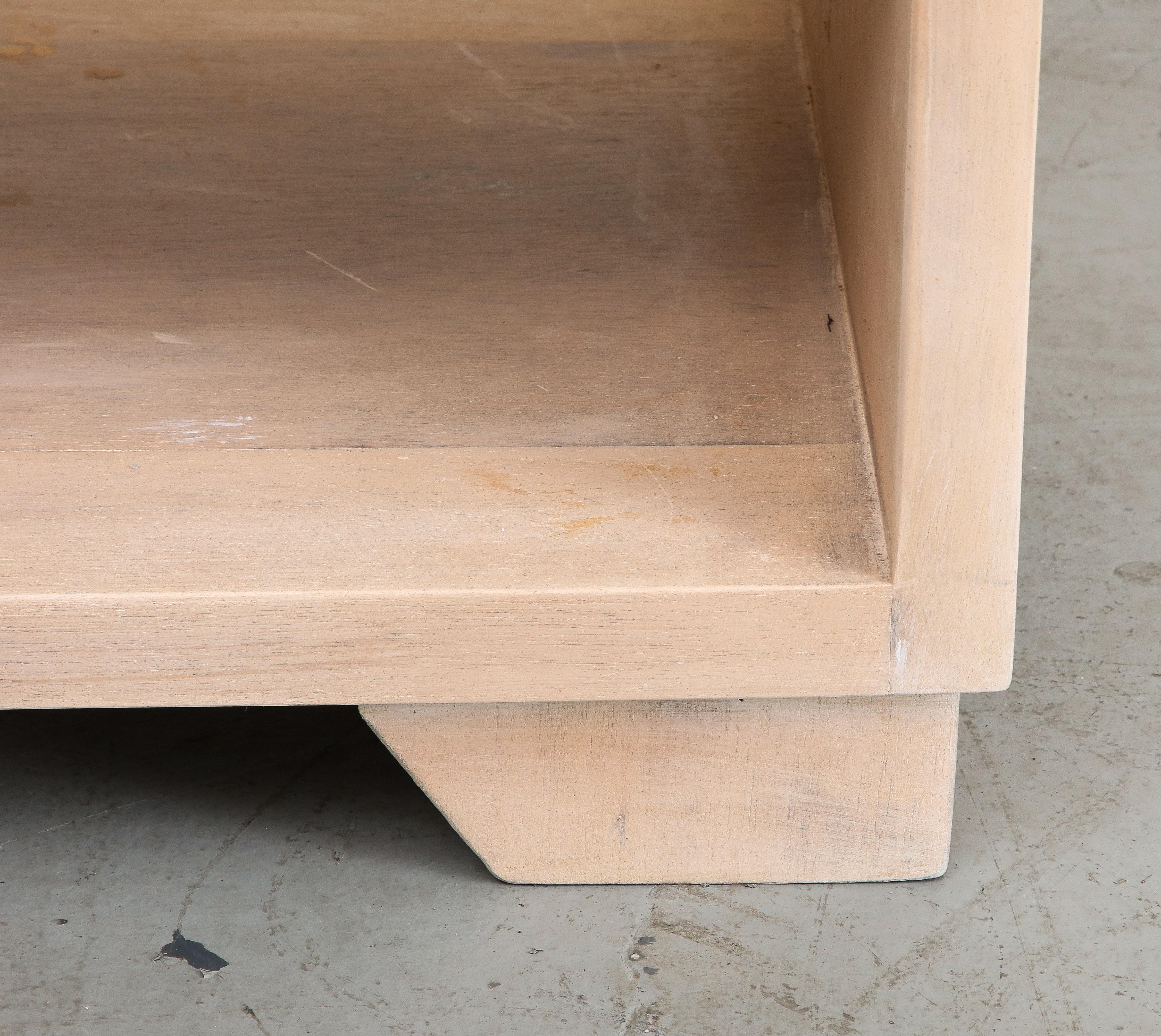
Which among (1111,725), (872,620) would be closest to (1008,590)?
(872,620)

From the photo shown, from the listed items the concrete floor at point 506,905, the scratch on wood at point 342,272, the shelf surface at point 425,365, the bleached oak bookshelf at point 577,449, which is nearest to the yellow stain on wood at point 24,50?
the shelf surface at point 425,365

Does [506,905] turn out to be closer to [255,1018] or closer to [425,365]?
[255,1018]

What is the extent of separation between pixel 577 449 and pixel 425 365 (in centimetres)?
15

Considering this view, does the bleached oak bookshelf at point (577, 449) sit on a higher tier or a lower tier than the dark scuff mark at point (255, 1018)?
higher

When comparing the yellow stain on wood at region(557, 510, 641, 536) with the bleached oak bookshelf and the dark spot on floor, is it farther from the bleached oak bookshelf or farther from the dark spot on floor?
the dark spot on floor

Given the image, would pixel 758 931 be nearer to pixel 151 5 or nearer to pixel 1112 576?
pixel 1112 576

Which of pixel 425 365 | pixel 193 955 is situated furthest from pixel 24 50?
pixel 193 955

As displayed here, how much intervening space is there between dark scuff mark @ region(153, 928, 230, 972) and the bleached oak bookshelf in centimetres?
16

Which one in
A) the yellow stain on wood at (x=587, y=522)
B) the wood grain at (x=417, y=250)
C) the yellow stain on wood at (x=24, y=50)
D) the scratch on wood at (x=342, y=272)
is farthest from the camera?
the yellow stain on wood at (x=24, y=50)

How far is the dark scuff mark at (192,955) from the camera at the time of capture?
796 millimetres

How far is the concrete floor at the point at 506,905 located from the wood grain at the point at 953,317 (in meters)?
0.17

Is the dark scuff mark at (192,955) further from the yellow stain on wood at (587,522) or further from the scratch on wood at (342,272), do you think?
the scratch on wood at (342,272)

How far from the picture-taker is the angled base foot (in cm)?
84

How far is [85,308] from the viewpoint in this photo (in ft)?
3.39
